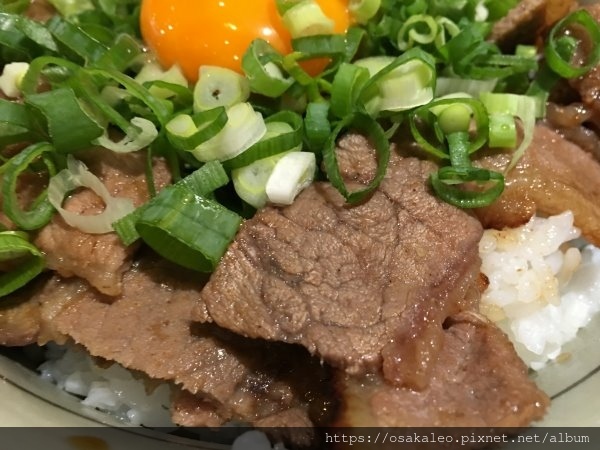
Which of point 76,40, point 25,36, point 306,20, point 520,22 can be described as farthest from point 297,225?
point 520,22

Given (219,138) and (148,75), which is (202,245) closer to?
(219,138)

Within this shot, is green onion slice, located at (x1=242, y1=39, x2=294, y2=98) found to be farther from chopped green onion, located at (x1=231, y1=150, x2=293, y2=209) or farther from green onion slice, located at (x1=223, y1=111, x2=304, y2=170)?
chopped green onion, located at (x1=231, y1=150, x2=293, y2=209)

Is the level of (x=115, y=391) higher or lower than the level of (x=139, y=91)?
lower

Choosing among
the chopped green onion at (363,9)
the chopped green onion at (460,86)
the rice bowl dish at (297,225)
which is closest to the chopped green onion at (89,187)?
the rice bowl dish at (297,225)

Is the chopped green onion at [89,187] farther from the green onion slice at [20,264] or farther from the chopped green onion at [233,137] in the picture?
the chopped green onion at [233,137]

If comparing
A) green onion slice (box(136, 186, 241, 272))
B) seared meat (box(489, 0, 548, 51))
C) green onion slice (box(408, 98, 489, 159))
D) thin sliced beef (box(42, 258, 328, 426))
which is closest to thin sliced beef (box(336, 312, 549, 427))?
thin sliced beef (box(42, 258, 328, 426))

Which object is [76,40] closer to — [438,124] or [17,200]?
[17,200]
